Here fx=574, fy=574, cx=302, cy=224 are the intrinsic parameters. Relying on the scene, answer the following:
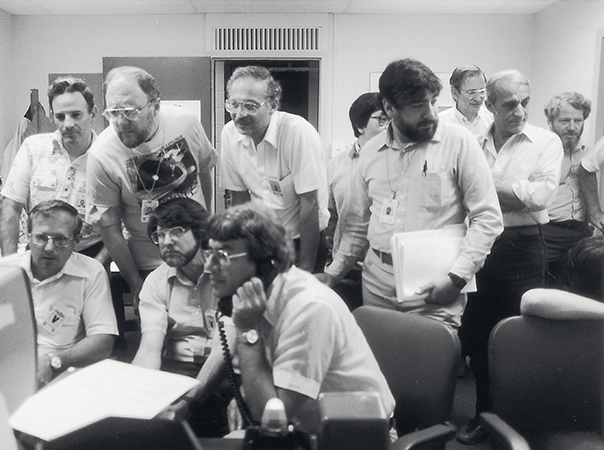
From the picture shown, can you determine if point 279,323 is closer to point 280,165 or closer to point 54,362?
point 54,362

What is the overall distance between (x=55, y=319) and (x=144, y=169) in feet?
1.95

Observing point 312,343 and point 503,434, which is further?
point 503,434

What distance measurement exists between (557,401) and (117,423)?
1.16 m

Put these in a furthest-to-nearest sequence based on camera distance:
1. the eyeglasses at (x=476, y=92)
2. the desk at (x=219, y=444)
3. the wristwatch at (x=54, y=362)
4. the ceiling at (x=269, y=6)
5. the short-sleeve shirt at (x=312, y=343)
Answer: the ceiling at (x=269, y=6), the eyeglasses at (x=476, y=92), the wristwatch at (x=54, y=362), the short-sleeve shirt at (x=312, y=343), the desk at (x=219, y=444)

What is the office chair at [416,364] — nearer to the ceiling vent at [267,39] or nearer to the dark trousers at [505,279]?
the dark trousers at [505,279]

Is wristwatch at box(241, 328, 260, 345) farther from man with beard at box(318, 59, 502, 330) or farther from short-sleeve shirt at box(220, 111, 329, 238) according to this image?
short-sleeve shirt at box(220, 111, 329, 238)

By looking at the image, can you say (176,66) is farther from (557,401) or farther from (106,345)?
(557,401)

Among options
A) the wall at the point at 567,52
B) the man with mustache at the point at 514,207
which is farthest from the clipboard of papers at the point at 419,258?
the wall at the point at 567,52

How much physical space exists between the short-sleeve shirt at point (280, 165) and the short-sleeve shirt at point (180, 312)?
1.39 feet

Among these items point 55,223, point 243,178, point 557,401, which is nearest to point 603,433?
point 557,401

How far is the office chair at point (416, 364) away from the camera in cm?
141

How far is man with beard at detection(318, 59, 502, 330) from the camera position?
1754 millimetres

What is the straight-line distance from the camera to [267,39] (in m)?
5.35

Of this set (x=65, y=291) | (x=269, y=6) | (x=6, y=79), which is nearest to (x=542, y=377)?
(x=65, y=291)
